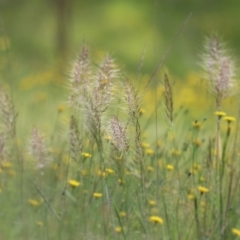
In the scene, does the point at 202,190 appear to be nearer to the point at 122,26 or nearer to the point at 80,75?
the point at 80,75

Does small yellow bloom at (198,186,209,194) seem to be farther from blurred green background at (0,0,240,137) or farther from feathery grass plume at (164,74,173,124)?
blurred green background at (0,0,240,137)

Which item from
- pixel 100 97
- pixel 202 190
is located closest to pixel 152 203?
pixel 202 190

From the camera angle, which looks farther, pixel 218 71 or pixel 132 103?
pixel 218 71

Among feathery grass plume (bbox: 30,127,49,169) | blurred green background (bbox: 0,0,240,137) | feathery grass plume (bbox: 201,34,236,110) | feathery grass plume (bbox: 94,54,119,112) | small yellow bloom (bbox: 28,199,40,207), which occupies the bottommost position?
small yellow bloom (bbox: 28,199,40,207)

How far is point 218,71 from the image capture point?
13.8 feet

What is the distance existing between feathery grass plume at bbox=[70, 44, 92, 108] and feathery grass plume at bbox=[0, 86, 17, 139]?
28 centimetres

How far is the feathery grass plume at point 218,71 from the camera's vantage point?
13.6 feet

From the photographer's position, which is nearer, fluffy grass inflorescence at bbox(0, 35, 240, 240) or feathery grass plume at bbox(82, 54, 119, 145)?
feathery grass plume at bbox(82, 54, 119, 145)

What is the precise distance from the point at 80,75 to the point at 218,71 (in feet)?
2.36

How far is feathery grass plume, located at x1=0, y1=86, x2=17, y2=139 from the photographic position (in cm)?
388

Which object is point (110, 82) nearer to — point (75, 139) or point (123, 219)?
point (75, 139)

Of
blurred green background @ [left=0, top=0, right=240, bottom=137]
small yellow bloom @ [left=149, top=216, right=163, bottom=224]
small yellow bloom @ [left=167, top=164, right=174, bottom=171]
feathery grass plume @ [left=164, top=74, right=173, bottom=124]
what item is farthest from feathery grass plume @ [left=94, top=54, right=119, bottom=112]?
blurred green background @ [left=0, top=0, right=240, bottom=137]

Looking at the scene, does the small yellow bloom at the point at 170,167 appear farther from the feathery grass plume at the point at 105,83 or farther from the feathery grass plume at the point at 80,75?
the feathery grass plume at the point at 105,83

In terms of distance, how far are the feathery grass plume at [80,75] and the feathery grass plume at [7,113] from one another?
0.28 metres
